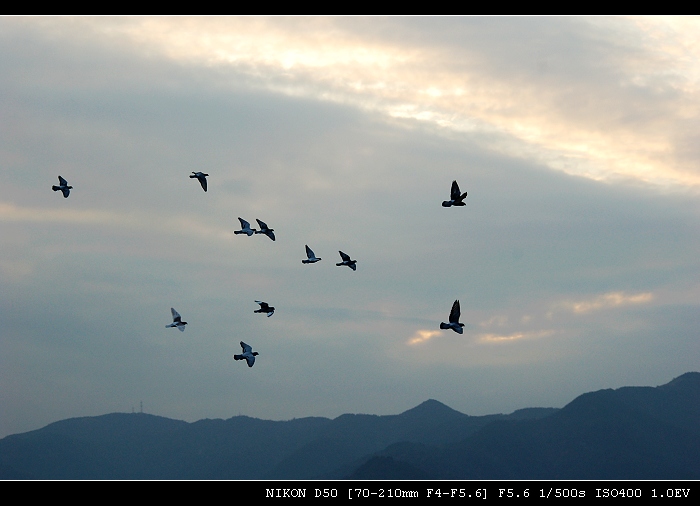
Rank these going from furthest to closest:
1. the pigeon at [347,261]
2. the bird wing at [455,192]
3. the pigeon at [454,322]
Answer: the pigeon at [347,261], the bird wing at [455,192], the pigeon at [454,322]

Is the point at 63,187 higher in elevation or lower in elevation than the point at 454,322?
higher

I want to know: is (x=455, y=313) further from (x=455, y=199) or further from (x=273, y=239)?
(x=273, y=239)

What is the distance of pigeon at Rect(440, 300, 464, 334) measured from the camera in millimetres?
104062

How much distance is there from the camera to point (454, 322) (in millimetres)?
105312

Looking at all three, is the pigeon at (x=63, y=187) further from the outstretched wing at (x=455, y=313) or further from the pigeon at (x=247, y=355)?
the outstretched wing at (x=455, y=313)

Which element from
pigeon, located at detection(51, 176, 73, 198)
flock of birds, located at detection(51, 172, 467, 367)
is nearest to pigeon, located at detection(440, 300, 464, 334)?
flock of birds, located at detection(51, 172, 467, 367)

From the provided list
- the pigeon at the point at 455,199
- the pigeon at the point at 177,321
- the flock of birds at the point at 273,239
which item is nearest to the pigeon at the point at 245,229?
the flock of birds at the point at 273,239

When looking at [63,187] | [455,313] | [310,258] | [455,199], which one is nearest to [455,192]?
[455,199]

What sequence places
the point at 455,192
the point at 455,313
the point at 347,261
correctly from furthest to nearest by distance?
the point at 347,261 < the point at 455,192 < the point at 455,313

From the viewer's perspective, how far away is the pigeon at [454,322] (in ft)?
341

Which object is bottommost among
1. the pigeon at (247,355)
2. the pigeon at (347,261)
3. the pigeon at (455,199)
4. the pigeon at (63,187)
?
the pigeon at (247,355)

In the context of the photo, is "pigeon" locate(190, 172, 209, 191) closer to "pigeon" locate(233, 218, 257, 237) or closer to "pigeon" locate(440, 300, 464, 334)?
Answer: "pigeon" locate(233, 218, 257, 237)
